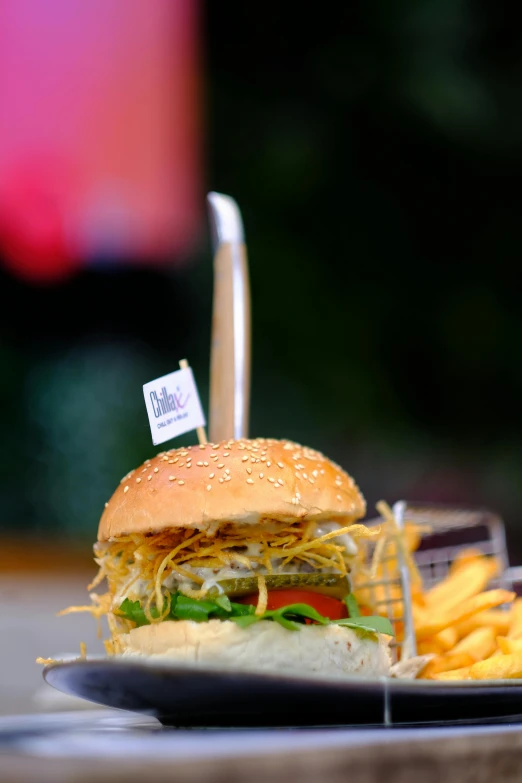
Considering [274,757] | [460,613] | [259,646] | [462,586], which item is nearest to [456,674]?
[460,613]

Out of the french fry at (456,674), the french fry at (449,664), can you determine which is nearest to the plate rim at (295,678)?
the french fry at (456,674)

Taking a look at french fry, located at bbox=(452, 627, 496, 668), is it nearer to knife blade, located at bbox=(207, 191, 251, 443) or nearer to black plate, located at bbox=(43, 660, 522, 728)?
black plate, located at bbox=(43, 660, 522, 728)

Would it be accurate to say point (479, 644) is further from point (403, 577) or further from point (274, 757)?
point (274, 757)

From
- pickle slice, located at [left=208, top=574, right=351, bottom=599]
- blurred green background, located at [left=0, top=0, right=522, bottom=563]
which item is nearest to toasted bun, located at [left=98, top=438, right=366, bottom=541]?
pickle slice, located at [left=208, top=574, right=351, bottom=599]

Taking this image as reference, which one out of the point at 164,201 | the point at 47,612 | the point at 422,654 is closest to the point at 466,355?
the point at 164,201

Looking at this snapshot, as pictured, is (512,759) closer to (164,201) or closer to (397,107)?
(164,201)

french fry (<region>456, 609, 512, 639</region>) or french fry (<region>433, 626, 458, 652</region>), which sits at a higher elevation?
french fry (<region>456, 609, 512, 639</region>)

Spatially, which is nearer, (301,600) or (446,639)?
(301,600)
